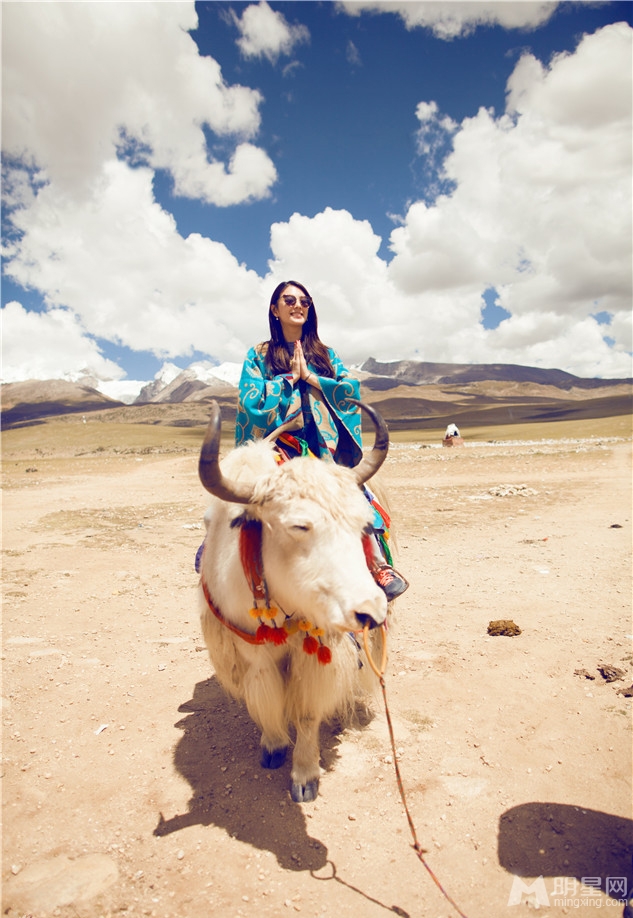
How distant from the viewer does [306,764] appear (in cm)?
303

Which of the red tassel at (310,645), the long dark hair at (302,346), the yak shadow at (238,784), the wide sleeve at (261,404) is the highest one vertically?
the long dark hair at (302,346)

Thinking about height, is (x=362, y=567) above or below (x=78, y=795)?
above

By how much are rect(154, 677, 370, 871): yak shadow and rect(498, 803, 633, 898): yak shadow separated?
1.02m

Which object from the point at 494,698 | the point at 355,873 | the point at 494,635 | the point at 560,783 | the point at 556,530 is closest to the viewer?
the point at 355,873

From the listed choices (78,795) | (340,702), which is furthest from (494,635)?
(78,795)

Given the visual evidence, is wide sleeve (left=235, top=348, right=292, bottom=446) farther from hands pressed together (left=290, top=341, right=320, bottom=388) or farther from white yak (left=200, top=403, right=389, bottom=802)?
white yak (left=200, top=403, right=389, bottom=802)

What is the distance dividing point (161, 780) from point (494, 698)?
253 centimetres

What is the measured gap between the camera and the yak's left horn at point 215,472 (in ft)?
7.18

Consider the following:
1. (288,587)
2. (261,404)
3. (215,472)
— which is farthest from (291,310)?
(288,587)

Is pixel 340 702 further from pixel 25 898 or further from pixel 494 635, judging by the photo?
pixel 494 635

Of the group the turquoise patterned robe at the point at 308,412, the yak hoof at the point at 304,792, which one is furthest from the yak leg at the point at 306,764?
the turquoise patterned robe at the point at 308,412

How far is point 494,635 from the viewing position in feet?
16.0

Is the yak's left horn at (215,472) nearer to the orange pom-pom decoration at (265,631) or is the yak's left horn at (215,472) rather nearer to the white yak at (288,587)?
the white yak at (288,587)

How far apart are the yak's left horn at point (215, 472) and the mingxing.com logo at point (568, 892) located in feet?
7.54
